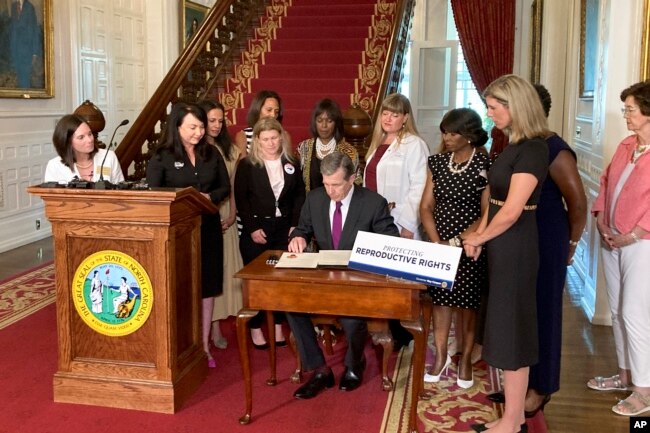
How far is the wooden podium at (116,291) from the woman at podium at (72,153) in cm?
76

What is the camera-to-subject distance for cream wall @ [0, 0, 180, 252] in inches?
313

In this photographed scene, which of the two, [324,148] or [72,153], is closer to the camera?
[72,153]

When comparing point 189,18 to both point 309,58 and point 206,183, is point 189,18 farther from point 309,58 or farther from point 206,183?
point 206,183

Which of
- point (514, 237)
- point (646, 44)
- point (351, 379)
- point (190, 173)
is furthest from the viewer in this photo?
point (646, 44)

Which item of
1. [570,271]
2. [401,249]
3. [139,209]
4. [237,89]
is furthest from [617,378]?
[237,89]

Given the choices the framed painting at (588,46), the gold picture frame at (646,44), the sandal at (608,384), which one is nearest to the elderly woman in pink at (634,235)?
the sandal at (608,384)

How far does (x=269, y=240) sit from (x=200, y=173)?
66 cm

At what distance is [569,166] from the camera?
3412 millimetres

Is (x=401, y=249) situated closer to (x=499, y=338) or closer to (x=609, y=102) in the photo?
(x=499, y=338)

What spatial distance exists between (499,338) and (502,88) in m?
1.14

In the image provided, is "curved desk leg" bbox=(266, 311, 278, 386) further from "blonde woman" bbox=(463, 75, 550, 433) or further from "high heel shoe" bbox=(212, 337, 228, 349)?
"blonde woman" bbox=(463, 75, 550, 433)

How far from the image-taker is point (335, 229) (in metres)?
3.89

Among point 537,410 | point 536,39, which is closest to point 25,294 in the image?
point 537,410

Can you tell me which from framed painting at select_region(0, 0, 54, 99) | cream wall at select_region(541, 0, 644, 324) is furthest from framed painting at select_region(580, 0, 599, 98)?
framed painting at select_region(0, 0, 54, 99)
